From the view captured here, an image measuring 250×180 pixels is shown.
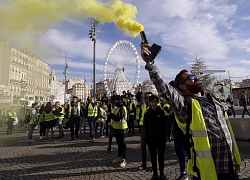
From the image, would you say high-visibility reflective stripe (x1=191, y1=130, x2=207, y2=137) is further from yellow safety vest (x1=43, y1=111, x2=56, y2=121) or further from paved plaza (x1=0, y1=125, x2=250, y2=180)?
yellow safety vest (x1=43, y1=111, x2=56, y2=121)

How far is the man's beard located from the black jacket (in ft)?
7.59

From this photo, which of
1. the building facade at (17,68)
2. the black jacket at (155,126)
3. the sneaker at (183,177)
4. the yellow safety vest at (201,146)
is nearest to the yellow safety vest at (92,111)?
the building facade at (17,68)

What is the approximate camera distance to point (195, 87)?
2.11 meters

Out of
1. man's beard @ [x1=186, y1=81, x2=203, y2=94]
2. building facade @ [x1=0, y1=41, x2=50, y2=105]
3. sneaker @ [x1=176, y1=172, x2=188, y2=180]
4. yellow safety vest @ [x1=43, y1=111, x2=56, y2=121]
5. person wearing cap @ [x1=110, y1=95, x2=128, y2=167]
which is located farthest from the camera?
yellow safety vest @ [x1=43, y1=111, x2=56, y2=121]

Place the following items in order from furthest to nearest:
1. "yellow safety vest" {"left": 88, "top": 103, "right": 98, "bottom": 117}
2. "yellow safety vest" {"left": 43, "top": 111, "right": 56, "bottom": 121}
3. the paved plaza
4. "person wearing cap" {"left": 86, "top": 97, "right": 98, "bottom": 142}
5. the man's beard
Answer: "yellow safety vest" {"left": 43, "top": 111, "right": 56, "bottom": 121} → "yellow safety vest" {"left": 88, "top": 103, "right": 98, "bottom": 117} → "person wearing cap" {"left": 86, "top": 97, "right": 98, "bottom": 142} → the paved plaza → the man's beard

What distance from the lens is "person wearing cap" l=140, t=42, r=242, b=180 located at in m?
1.80

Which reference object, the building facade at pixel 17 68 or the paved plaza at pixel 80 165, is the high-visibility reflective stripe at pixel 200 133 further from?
the building facade at pixel 17 68

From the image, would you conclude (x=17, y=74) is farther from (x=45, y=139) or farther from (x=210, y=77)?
(x=210, y=77)

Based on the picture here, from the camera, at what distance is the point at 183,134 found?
85.0 inches

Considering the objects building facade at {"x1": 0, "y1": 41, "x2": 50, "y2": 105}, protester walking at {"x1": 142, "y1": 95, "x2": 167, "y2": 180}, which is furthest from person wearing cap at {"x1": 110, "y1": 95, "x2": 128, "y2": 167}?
building facade at {"x1": 0, "y1": 41, "x2": 50, "y2": 105}

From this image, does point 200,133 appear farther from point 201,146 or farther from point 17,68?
point 17,68

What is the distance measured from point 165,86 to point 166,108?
4.60 m

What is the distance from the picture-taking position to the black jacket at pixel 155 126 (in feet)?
14.0

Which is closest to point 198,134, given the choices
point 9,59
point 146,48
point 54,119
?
point 146,48
